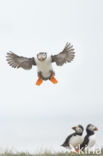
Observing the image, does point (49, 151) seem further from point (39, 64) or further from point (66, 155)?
point (39, 64)

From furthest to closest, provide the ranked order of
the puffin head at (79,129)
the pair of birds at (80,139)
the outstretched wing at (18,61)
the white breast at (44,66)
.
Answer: the outstretched wing at (18,61), the puffin head at (79,129), the white breast at (44,66), the pair of birds at (80,139)

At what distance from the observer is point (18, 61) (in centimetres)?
1505

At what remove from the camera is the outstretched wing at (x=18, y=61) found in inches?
579

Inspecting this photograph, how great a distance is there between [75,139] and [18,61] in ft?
12.1

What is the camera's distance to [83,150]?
1370 cm

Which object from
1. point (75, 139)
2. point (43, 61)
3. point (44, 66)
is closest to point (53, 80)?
point (44, 66)

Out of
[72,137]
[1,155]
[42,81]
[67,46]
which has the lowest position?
[1,155]

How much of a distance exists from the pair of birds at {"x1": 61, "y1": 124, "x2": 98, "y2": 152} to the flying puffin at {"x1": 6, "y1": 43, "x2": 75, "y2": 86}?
205 cm

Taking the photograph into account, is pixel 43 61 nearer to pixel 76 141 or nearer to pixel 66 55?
pixel 66 55

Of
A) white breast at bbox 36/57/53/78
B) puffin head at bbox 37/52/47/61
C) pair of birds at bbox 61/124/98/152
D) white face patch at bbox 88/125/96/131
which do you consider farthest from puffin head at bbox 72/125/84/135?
puffin head at bbox 37/52/47/61

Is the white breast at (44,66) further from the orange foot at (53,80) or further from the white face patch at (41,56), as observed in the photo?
the orange foot at (53,80)

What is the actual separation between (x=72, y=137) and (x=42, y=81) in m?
2.39

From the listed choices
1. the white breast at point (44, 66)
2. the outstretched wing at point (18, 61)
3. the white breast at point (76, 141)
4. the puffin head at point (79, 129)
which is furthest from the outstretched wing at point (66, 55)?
the white breast at point (76, 141)

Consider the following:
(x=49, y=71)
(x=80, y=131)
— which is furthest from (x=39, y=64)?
(x=80, y=131)
